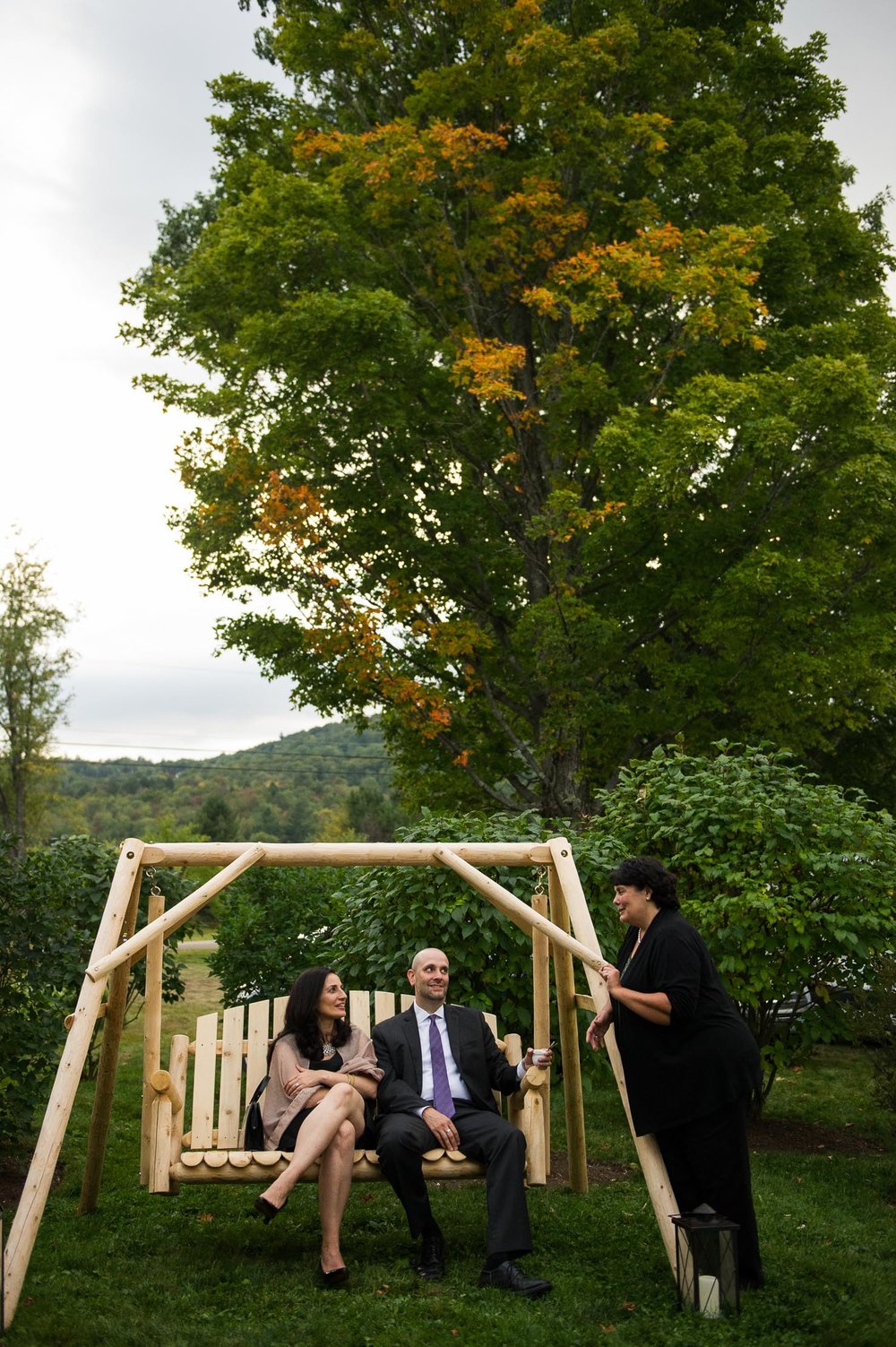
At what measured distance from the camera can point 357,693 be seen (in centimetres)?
1470

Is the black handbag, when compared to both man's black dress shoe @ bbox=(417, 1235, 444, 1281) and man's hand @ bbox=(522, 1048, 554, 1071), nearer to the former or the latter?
man's black dress shoe @ bbox=(417, 1235, 444, 1281)

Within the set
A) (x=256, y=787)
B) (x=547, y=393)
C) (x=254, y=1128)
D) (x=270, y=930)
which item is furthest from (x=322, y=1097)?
(x=256, y=787)

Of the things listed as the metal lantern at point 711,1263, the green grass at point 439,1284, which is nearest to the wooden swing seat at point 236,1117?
the green grass at point 439,1284

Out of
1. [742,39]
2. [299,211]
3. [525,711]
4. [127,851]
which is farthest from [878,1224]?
[742,39]

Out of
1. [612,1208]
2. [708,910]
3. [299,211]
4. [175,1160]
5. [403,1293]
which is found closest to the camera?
[403,1293]

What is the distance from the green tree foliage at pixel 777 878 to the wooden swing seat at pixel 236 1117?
73.6 inches

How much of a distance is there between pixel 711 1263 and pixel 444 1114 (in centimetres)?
137

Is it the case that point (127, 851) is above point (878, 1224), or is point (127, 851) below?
above

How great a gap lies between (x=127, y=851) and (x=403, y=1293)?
83.2 inches

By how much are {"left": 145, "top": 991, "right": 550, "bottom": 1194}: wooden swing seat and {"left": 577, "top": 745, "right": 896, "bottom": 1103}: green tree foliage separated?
73.6 inches

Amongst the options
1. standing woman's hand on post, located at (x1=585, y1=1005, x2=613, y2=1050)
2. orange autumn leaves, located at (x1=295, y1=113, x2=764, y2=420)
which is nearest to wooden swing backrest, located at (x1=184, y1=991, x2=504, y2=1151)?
standing woman's hand on post, located at (x1=585, y1=1005, x2=613, y2=1050)

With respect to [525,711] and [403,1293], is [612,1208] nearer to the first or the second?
[403,1293]

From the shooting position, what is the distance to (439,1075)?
5441 millimetres

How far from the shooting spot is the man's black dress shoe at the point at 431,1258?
4.88 metres
